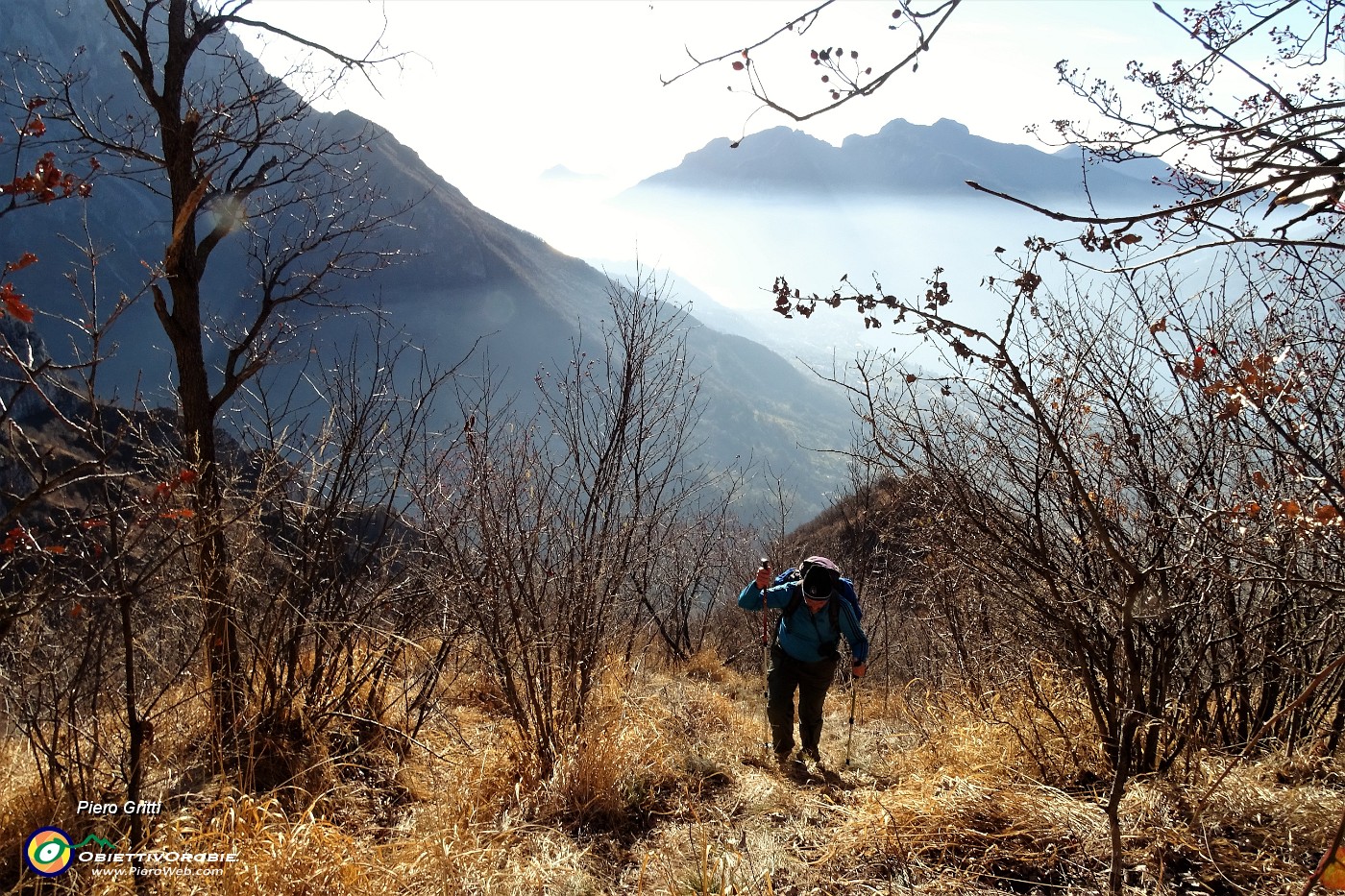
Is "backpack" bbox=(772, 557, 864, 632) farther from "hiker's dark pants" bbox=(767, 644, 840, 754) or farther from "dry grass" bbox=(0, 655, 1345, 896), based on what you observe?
"dry grass" bbox=(0, 655, 1345, 896)

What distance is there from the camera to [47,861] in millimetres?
2854

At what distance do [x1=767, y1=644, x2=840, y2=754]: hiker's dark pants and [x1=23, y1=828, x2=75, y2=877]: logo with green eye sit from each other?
3965 mm

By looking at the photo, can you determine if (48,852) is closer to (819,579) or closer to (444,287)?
(819,579)

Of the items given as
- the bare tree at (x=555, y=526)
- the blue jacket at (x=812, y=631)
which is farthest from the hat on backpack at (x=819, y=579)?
the bare tree at (x=555, y=526)

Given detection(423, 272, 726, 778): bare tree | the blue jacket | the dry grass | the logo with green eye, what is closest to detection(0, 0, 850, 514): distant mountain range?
detection(423, 272, 726, 778): bare tree

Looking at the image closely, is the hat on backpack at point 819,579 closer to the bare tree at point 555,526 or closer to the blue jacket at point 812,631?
the blue jacket at point 812,631

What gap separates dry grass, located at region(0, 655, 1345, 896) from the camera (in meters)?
2.73

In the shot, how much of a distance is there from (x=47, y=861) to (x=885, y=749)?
5306mm

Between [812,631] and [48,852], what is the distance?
13.8 ft

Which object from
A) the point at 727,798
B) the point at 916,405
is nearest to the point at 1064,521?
the point at 916,405

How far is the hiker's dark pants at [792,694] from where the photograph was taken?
17.7 ft

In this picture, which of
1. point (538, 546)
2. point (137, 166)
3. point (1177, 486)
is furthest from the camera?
point (137, 166)

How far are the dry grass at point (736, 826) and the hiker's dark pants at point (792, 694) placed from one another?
31.2 inches

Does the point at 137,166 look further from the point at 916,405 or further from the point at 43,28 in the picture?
the point at 43,28
